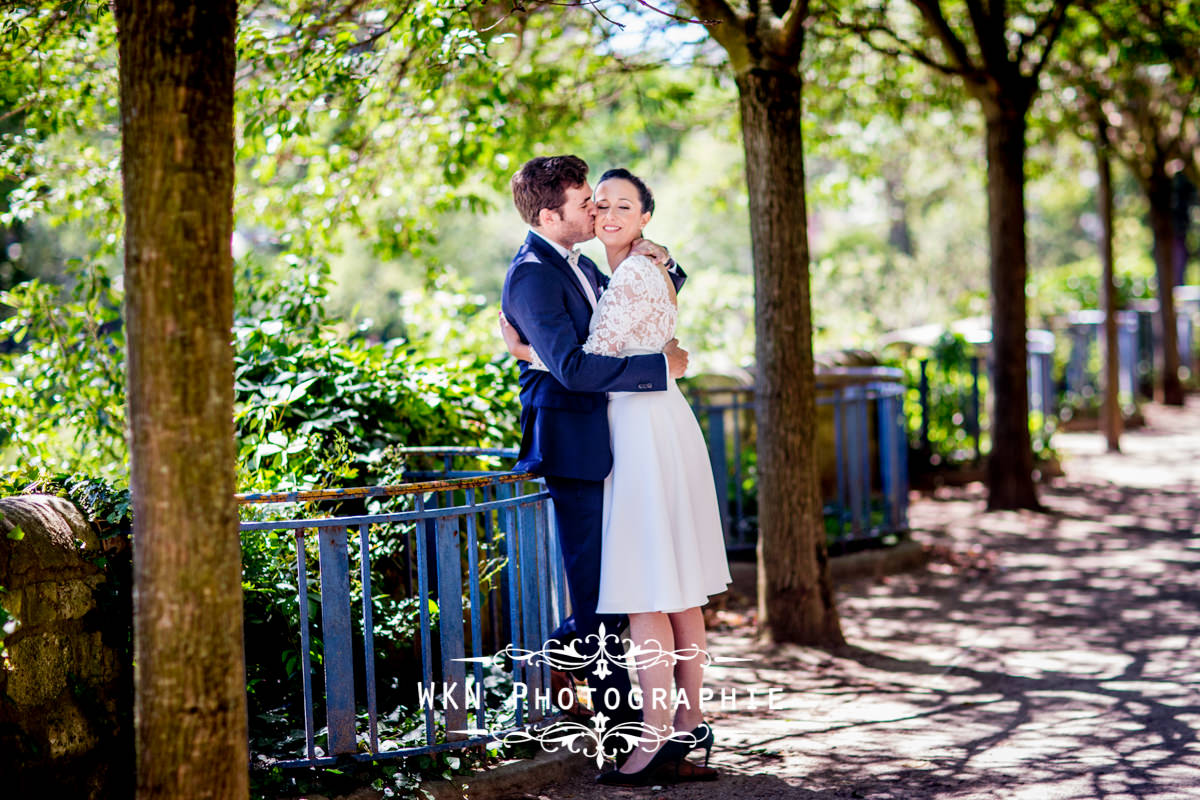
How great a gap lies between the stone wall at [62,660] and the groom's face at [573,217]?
1.88 metres

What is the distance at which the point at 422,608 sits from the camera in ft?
13.4

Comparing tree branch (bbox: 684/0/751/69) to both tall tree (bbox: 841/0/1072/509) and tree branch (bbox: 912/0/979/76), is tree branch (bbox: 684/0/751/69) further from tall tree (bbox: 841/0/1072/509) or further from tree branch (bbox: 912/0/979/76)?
tall tree (bbox: 841/0/1072/509)

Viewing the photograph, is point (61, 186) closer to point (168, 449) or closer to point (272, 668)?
point (272, 668)

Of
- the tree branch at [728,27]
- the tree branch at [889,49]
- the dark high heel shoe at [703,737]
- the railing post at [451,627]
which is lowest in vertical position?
the dark high heel shoe at [703,737]

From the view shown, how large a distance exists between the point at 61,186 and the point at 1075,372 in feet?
41.9

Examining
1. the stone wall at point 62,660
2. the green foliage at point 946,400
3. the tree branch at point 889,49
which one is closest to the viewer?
the stone wall at point 62,660

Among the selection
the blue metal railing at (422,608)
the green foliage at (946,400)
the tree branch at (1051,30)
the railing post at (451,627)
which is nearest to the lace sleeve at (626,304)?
the blue metal railing at (422,608)

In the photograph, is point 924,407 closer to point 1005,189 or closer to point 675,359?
point 1005,189

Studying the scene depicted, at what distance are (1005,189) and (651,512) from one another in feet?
23.1

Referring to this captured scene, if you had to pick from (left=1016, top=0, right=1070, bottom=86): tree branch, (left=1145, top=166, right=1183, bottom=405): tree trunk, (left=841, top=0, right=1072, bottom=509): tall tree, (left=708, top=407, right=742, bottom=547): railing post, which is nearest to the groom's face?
(left=708, top=407, right=742, bottom=547): railing post

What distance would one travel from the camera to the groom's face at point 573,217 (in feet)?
14.3

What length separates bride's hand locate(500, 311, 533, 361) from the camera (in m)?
4.40

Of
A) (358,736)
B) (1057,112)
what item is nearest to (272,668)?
(358,736)

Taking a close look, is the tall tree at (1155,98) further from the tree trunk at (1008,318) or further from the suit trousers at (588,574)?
the suit trousers at (588,574)
